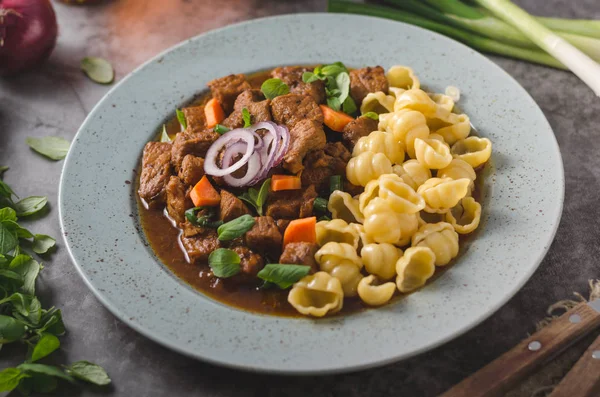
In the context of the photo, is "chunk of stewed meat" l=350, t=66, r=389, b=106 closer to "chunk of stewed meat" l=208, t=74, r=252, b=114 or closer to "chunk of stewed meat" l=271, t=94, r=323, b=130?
"chunk of stewed meat" l=271, t=94, r=323, b=130

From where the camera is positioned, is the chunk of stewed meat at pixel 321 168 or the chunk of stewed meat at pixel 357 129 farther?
the chunk of stewed meat at pixel 357 129

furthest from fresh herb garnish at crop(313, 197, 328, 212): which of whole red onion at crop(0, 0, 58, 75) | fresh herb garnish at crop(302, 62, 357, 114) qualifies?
whole red onion at crop(0, 0, 58, 75)

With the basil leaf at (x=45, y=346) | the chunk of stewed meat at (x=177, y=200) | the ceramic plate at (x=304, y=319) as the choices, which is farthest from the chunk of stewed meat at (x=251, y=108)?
the basil leaf at (x=45, y=346)

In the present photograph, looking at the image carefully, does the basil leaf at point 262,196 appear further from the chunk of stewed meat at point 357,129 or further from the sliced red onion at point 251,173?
the chunk of stewed meat at point 357,129

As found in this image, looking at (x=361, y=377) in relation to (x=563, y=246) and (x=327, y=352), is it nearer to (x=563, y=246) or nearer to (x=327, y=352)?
(x=327, y=352)

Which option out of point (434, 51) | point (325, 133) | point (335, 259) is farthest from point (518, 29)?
point (335, 259)

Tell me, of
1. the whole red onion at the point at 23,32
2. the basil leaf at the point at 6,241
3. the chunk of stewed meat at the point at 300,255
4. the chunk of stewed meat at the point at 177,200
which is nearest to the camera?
the chunk of stewed meat at the point at 300,255
